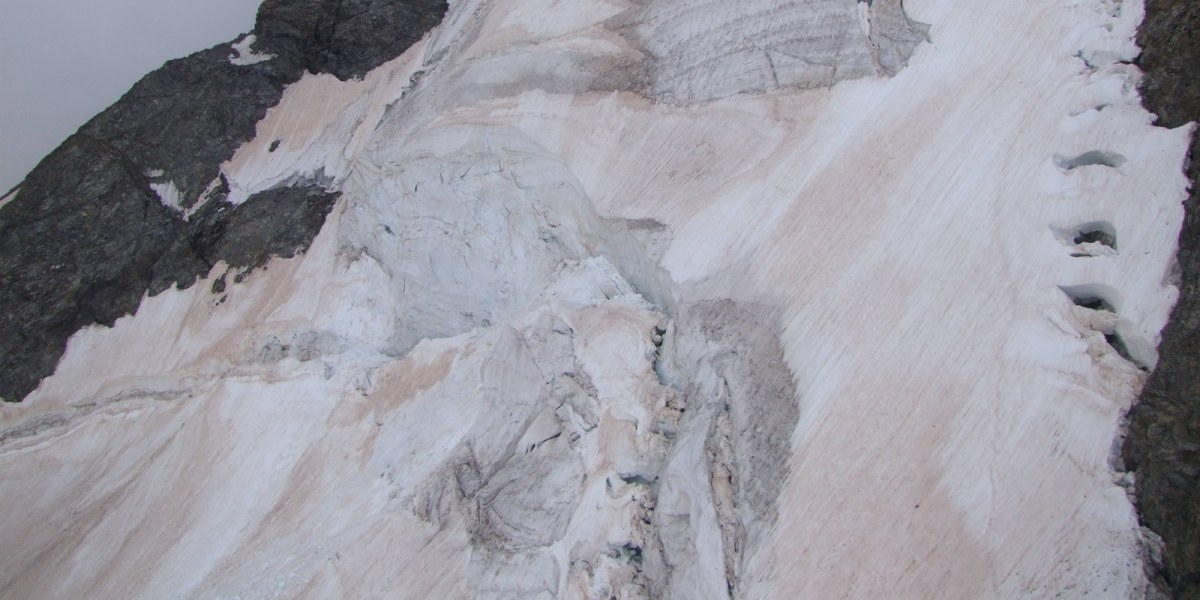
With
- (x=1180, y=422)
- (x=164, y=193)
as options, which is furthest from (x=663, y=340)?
(x=164, y=193)

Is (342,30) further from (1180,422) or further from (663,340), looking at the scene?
(1180,422)

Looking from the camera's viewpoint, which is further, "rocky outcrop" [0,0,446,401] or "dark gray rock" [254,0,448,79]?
"dark gray rock" [254,0,448,79]

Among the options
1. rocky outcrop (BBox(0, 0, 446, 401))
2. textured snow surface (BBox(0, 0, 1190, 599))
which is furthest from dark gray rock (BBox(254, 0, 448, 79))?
textured snow surface (BBox(0, 0, 1190, 599))

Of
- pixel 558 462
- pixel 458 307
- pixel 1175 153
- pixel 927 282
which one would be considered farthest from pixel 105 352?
pixel 1175 153

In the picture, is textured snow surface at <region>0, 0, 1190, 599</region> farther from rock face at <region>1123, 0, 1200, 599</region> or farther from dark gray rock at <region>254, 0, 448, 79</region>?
dark gray rock at <region>254, 0, 448, 79</region>

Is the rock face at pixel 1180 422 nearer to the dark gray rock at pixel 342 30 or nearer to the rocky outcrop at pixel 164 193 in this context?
the rocky outcrop at pixel 164 193

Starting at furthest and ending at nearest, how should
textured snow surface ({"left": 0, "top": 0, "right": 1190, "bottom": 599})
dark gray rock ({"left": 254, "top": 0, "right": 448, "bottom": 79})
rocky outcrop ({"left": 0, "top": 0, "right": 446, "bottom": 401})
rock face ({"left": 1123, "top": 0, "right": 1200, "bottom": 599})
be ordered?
dark gray rock ({"left": 254, "top": 0, "right": 448, "bottom": 79}) → rocky outcrop ({"left": 0, "top": 0, "right": 446, "bottom": 401}) → textured snow surface ({"left": 0, "top": 0, "right": 1190, "bottom": 599}) → rock face ({"left": 1123, "top": 0, "right": 1200, "bottom": 599})
